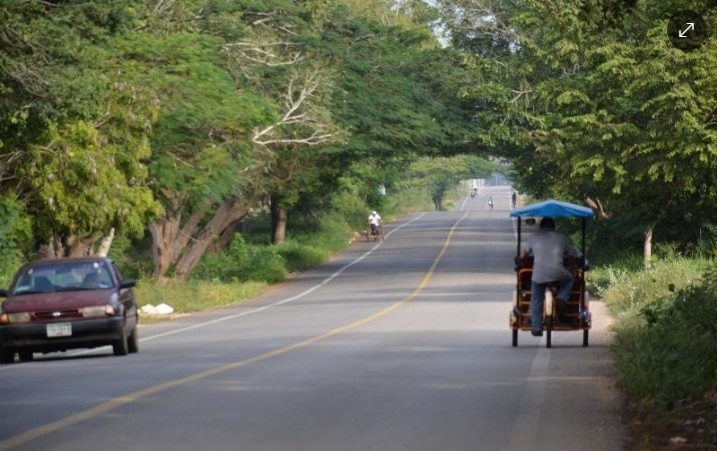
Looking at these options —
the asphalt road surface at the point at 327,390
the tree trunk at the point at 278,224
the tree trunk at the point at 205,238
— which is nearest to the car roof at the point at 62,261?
the asphalt road surface at the point at 327,390

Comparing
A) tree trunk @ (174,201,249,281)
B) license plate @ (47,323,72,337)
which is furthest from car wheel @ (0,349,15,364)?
tree trunk @ (174,201,249,281)

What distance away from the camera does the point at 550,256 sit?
69.0 ft

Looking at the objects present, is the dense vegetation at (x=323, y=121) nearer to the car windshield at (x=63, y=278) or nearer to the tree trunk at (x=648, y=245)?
the tree trunk at (x=648, y=245)

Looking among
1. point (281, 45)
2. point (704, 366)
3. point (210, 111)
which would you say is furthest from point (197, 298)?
point (704, 366)

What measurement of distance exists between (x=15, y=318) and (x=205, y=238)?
29.8 metres

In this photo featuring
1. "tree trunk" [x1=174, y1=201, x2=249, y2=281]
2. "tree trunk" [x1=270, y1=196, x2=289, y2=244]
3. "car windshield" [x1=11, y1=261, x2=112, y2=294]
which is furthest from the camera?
"tree trunk" [x1=270, y1=196, x2=289, y2=244]

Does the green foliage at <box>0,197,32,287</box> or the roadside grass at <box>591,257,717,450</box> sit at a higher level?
Answer: the green foliage at <box>0,197,32,287</box>

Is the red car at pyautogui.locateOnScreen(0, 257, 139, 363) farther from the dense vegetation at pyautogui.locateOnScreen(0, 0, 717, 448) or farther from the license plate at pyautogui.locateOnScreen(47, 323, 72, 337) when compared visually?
the dense vegetation at pyautogui.locateOnScreen(0, 0, 717, 448)

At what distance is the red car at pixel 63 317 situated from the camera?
21.4 metres

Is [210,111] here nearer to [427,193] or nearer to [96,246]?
[96,246]

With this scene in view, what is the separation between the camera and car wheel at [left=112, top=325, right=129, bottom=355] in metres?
21.6

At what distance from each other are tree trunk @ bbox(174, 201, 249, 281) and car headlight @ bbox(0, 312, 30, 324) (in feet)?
92.0

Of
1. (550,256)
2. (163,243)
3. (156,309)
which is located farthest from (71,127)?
(163,243)

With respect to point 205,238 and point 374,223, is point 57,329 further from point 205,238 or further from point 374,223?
point 374,223
